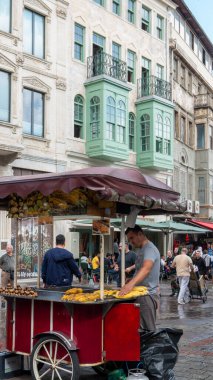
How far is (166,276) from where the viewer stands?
26.9 m

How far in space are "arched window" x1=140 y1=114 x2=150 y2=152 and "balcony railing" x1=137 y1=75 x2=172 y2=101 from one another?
4.06ft

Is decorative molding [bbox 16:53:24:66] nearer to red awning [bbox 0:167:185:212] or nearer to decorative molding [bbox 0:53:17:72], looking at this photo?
decorative molding [bbox 0:53:17:72]

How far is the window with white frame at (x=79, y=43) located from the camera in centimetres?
2694

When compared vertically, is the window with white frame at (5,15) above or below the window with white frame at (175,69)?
below

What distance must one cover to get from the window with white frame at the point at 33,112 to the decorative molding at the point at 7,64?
1.31m

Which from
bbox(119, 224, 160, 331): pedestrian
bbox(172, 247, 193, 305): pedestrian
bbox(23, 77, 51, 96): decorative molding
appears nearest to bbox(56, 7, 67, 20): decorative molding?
bbox(23, 77, 51, 96): decorative molding

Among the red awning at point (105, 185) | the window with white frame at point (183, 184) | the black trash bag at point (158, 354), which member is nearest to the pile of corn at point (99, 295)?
the black trash bag at point (158, 354)

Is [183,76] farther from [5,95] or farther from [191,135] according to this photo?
[5,95]

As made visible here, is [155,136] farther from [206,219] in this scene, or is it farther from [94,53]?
[206,219]

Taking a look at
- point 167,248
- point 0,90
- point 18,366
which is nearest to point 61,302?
point 18,366

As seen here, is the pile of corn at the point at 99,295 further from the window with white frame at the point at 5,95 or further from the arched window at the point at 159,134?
the arched window at the point at 159,134

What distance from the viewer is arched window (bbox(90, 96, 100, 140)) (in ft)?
87.6

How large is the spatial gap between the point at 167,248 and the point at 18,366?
26005 millimetres

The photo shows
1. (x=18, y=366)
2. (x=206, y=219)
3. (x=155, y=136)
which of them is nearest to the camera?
(x=18, y=366)
